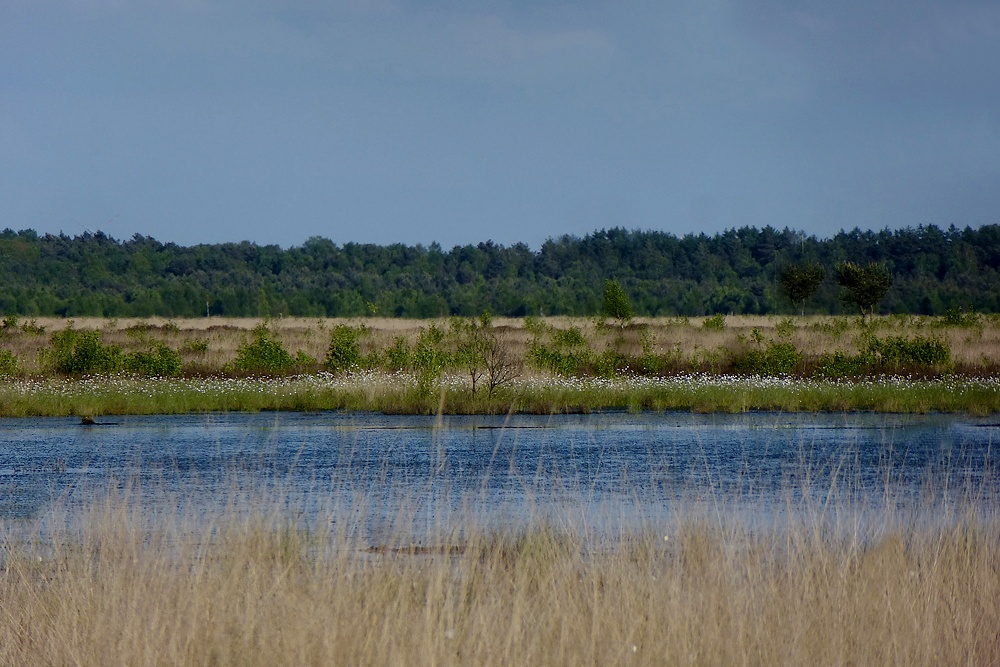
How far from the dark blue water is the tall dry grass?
2038 millimetres

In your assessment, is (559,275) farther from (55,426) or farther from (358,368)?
(55,426)

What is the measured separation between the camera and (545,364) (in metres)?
29.9

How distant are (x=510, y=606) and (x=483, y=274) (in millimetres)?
122319

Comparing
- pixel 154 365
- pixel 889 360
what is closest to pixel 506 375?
pixel 154 365

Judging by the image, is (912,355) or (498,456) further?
(912,355)

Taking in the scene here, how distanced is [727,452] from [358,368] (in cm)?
1501

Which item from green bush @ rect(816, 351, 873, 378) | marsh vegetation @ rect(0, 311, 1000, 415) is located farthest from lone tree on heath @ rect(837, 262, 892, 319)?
green bush @ rect(816, 351, 873, 378)

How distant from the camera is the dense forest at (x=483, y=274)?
3935 inches

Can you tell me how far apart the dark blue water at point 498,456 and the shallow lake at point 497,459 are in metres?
0.04

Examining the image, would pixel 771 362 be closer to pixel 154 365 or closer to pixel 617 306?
pixel 154 365

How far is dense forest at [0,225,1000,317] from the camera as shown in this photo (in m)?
99.9

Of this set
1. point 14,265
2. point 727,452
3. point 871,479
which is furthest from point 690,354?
point 14,265

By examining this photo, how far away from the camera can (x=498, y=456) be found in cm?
1670

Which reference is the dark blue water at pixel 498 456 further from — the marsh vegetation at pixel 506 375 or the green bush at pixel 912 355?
the green bush at pixel 912 355
